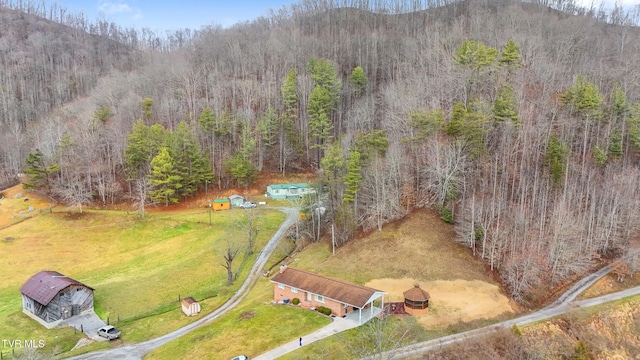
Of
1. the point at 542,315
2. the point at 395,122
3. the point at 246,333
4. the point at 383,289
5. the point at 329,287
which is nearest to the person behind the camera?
the point at 246,333

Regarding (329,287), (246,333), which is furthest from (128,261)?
(329,287)

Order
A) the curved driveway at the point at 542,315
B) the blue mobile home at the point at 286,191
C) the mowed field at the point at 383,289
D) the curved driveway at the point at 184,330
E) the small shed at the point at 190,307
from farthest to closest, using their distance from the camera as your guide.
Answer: the blue mobile home at the point at 286,191
the small shed at the point at 190,307
the curved driveway at the point at 184,330
the mowed field at the point at 383,289
the curved driveway at the point at 542,315

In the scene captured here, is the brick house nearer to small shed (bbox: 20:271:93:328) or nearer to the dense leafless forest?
the dense leafless forest

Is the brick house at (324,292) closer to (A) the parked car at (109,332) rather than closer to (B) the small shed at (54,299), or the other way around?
(A) the parked car at (109,332)

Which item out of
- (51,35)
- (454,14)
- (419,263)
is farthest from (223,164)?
(51,35)

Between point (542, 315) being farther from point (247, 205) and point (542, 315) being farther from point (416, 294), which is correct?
point (247, 205)

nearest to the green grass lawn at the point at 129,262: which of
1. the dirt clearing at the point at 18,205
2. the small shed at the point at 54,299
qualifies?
the small shed at the point at 54,299
